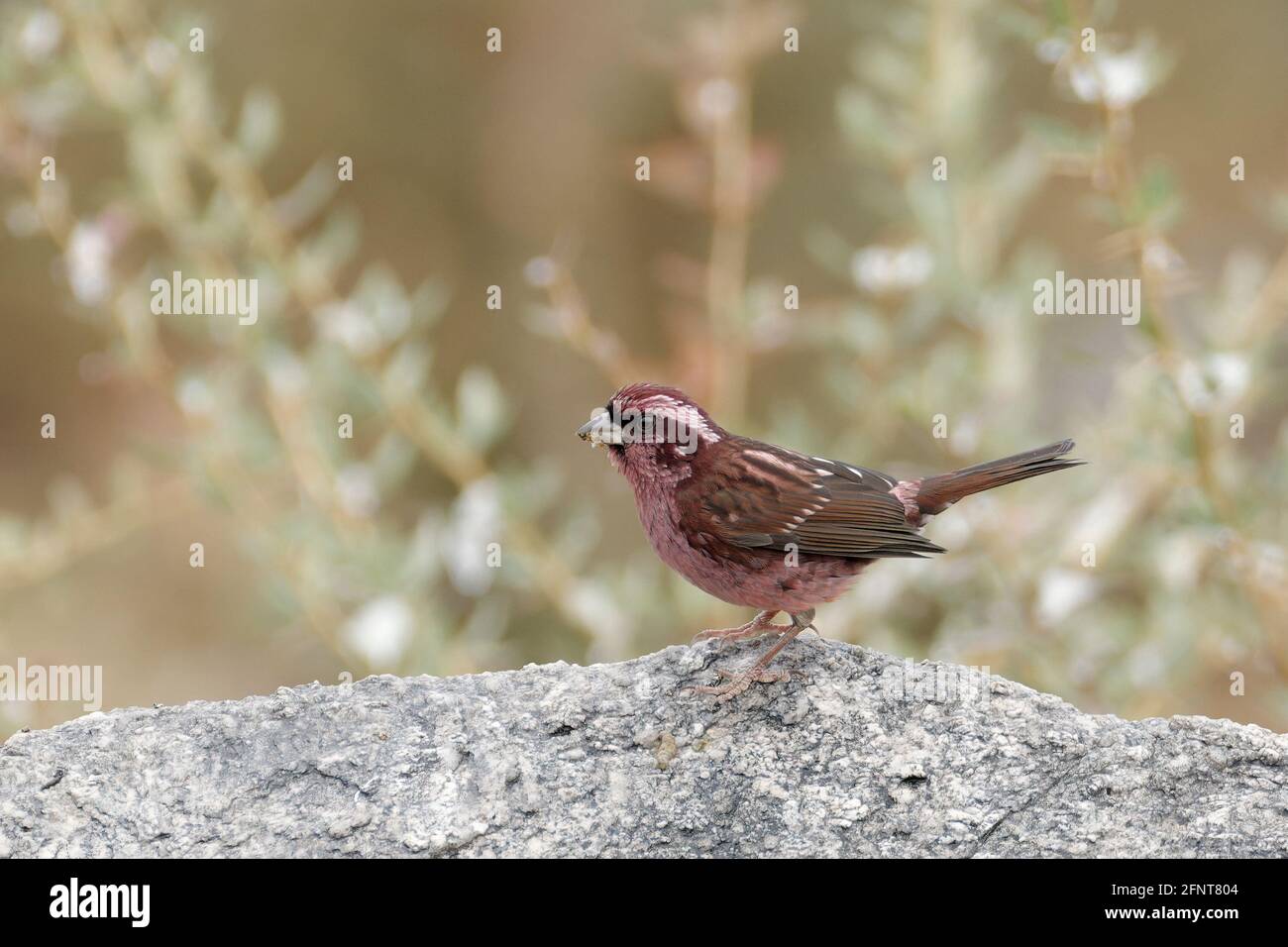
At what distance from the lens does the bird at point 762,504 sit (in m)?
3.60

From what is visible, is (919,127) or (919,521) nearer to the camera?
(919,521)

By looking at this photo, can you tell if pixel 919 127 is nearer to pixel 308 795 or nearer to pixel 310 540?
pixel 310 540

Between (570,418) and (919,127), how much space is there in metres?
2.02

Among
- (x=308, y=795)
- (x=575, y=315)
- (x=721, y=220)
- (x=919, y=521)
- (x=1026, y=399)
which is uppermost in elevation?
(x=721, y=220)

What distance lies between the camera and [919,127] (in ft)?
14.7

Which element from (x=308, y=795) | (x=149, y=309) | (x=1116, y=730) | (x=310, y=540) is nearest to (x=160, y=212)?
(x=149, y=309)

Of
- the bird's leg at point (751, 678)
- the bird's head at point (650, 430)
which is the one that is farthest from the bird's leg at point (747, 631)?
the bird's head at point (650, 430)

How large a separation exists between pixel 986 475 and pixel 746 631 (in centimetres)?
72

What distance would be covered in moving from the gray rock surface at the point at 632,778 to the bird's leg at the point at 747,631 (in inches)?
16.8

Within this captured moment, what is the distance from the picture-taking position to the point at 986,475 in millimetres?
3822

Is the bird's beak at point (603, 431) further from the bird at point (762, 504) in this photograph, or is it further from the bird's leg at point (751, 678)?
the bird's leg at point (751, 678)

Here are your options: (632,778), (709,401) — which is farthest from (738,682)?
(709,401)

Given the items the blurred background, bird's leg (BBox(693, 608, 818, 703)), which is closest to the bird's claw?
bird's leg (BBox(693, 608, 818, 703))

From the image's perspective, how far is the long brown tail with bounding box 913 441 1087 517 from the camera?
3.78 m
